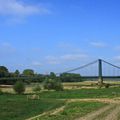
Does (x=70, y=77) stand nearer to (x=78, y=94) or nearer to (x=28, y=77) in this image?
(x=28, y=77)

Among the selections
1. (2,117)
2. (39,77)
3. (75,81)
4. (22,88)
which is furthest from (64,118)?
(75,81)

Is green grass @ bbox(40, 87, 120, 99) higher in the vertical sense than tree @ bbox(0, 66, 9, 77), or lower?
lower

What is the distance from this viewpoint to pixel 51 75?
15312 cm

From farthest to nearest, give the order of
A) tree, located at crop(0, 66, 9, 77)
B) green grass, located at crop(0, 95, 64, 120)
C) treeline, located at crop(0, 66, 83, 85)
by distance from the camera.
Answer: tree, located at crop(0, 66, 9, 77), treeline, located at crop(0, 66, 83, 85), green grass, located at crop(0, 95, 64, 120)

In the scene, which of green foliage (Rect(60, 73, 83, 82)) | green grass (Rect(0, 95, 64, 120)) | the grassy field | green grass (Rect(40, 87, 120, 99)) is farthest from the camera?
green foliage (Rect(60, 73, 83, 82))

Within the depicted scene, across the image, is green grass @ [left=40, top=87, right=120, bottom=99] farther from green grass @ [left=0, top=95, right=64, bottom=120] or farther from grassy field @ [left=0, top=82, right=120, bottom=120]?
green grass @ [left=0, top=95, right=64, bottom=120]

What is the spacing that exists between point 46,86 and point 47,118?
80782 mm

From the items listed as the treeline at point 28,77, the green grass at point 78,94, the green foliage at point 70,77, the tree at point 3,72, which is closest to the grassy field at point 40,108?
A: the green grass at point 78,94

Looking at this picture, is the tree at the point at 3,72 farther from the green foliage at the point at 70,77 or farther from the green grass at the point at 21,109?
the green grass at the point at 21,109

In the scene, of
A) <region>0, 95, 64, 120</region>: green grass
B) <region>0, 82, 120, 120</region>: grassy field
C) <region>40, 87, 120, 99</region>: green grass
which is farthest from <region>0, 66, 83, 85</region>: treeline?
<region>0, 95, 64, 120</region>: green grass

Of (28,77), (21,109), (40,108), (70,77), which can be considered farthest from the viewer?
(70,77)

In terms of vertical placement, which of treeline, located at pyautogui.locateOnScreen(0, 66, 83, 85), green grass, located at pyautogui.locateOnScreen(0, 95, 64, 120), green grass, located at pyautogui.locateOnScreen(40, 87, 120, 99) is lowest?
green grass, located at pyautogui.locateOnScreen(0, 95, 64, 120)

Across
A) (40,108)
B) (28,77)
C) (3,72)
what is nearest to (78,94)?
(40,108)

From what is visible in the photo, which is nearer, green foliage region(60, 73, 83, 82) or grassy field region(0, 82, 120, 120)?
grassy field region(0, 82, 120, 120)
